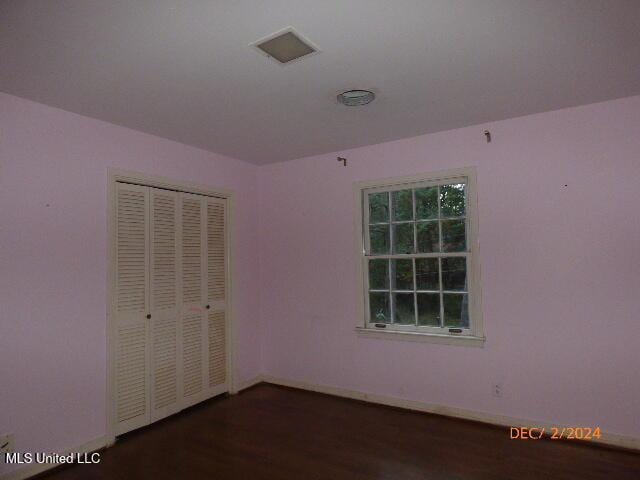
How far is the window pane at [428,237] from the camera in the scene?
369 cm

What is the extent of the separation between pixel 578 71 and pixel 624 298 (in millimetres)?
1680

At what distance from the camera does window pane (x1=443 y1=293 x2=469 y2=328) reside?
3549mm

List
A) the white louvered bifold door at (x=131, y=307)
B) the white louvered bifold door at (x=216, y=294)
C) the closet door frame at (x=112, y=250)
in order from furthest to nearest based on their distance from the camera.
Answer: the white louvered bifold door at (x=216, y=294) → the white louvered bifold door at (x=131, y=307) → the closet door frame at (x=112, y=250)

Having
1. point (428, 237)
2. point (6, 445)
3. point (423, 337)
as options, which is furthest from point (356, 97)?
point (6, 445)

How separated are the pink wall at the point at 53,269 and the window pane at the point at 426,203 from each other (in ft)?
8.60

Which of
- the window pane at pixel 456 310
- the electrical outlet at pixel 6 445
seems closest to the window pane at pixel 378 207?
the window pane at pixel 456 310

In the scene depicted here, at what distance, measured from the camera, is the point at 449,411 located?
3518 mm

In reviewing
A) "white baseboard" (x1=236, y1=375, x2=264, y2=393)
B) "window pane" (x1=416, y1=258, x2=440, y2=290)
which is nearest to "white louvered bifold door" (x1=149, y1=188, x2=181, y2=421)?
"white baseboard" (x1=236, y1=375, x2=264, y2=393)

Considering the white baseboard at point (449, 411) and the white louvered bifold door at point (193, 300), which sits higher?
the white louvered bifold door at point (193, 300)

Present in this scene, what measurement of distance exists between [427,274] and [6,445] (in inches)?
135

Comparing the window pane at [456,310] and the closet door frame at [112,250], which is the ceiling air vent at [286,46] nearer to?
the closet door frame at [112,250]

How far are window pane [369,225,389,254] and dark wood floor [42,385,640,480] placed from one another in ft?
5.06

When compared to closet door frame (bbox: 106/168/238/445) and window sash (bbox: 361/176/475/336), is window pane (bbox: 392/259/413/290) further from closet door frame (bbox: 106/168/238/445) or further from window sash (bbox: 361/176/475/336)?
closet door frame (bbox: 106/168/238/445)

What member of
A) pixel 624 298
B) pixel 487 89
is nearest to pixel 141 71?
pixel 487 89
